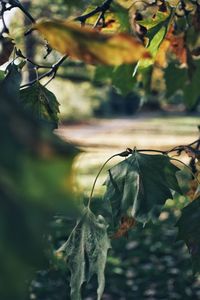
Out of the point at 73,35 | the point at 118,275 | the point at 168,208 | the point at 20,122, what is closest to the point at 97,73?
the point at 73,35

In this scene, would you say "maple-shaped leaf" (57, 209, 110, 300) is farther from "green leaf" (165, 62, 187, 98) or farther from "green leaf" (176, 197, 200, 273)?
"green leaf" (165, 62, 187, 98)

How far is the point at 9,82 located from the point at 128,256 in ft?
15.6

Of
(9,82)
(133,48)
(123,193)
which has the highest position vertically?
(133,48)

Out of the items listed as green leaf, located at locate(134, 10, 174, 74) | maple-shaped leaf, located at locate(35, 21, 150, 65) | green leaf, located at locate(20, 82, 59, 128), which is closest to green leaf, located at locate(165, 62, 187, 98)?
green leaf, located at locate(134, 10, 174, 74)

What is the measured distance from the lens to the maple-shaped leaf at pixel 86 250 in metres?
1.33

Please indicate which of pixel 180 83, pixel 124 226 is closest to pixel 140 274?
pixel 180 83

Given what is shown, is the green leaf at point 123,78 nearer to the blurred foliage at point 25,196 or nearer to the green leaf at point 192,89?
the green leaf at point 192,89

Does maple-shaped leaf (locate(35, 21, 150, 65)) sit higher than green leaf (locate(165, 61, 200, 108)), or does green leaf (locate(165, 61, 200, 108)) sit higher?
maple-shaped leaf (locate(35, 21, 150, 65))

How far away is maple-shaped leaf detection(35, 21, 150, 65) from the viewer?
0.59m

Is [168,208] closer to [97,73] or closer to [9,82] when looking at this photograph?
[97,73]

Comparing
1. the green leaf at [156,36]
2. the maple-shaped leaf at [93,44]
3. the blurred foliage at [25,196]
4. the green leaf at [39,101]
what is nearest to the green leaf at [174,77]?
the green leaf at [156,36]

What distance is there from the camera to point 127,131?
25.3 meters

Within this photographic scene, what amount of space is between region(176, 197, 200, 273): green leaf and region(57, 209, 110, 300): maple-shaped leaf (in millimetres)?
191

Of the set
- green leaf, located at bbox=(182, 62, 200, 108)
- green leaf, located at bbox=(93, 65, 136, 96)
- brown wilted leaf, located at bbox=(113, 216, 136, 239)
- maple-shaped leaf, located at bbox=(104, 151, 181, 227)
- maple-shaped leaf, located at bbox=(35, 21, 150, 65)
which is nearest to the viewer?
maple-shaped leaf, located at bbox=(35, 21, 150, 65)
